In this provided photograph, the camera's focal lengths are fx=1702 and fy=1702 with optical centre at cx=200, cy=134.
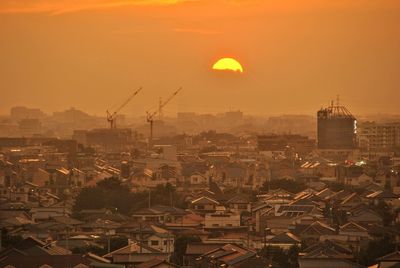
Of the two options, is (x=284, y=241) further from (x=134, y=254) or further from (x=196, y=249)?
(x=134, y=254)

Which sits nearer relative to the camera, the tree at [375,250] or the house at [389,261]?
the house at [389,261]

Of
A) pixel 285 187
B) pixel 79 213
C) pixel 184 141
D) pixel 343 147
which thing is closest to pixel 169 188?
pixel 285 187

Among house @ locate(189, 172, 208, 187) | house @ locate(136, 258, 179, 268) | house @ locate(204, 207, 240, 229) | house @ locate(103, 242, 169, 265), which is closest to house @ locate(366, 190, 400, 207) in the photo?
house @ locate(204, 207, 240, 229)

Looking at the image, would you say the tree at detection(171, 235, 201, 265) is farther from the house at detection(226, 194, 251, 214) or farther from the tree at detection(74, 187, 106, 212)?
the tree at detection(74, 187, 106, 212)

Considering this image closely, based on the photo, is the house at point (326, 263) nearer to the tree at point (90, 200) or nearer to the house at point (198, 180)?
the tree at point (90, 200)

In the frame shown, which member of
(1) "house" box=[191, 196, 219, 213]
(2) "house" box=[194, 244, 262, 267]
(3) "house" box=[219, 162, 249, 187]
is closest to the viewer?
(2) "house" box=[194, 244, 262, 267]

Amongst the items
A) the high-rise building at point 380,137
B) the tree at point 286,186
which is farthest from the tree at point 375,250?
the high-rise building at point 380,137

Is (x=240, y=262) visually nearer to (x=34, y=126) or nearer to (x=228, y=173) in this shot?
(x=228, y=173)

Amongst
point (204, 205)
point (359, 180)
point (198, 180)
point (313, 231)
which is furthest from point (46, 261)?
point (198, 180)
